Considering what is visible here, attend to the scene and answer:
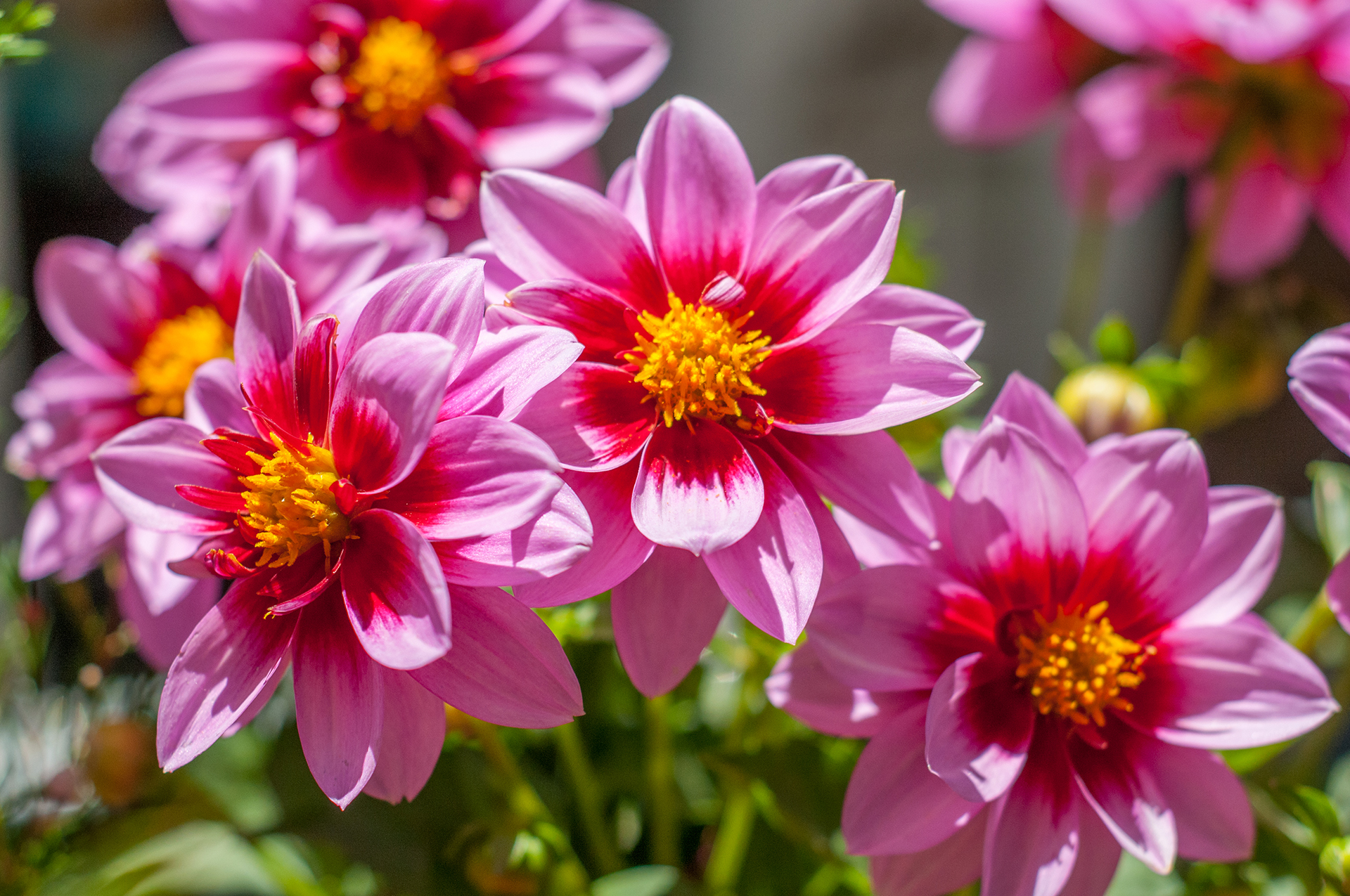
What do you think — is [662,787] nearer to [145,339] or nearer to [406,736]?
[406,736]

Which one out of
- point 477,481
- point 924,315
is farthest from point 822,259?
point 477,481

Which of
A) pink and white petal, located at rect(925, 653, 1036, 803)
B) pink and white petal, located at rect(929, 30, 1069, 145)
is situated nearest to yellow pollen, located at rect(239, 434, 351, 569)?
pink and white petal, located at rect(925, 653, 1036, 803)

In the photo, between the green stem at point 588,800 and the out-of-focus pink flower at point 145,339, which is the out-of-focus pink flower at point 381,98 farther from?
the green stem at point 588,800

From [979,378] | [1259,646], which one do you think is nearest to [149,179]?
[979,378]

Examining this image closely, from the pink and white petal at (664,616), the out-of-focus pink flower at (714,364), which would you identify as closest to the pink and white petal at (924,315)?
the out-of-focus pink flower at (714,364)

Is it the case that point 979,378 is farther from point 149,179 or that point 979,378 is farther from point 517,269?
point 149,179
